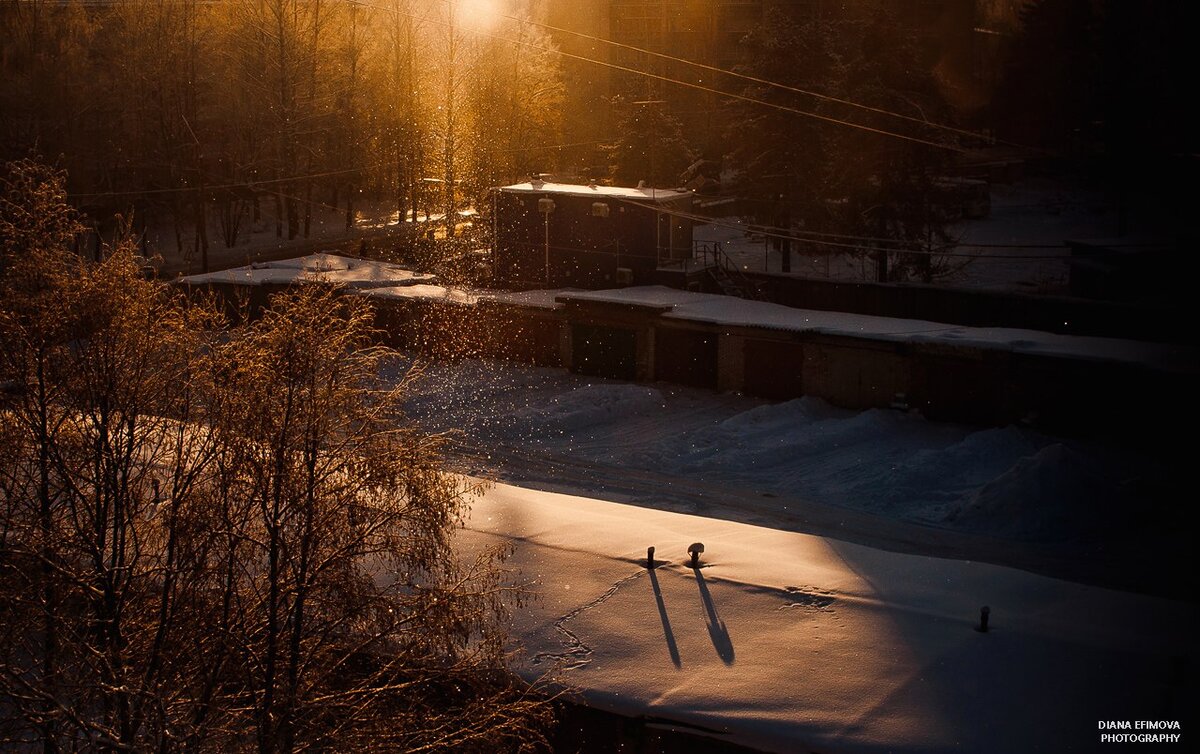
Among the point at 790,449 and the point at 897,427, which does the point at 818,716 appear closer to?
the point at 790,449

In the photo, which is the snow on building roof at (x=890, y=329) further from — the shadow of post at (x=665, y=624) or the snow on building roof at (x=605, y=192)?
the shadow of post at (x=665, y=624)

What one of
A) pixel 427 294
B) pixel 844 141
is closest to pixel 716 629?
pixel 427 294

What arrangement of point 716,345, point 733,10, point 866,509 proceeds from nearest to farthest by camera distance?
point 866,509
point 716,345
point 733,10

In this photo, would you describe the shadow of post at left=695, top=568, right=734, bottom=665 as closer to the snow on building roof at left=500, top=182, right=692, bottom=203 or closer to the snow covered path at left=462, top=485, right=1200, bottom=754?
the snow covered path at left=462, top=485, right=1200, bottom=754

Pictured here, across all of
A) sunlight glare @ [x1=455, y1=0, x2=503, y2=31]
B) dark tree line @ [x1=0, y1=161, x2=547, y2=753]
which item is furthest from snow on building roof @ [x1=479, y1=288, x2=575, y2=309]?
sunlight glare @ [x1=455, y1=0, x2=503, y2=31]

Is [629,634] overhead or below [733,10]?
below

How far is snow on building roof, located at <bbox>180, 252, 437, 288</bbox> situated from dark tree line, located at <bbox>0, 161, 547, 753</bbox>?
1826 centimetres

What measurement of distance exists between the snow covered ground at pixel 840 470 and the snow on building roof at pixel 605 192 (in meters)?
6.37

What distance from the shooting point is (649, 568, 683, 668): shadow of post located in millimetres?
9891

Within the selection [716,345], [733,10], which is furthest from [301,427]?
[733,10]

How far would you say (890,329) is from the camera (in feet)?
70.9

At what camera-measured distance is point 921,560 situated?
12.4 m

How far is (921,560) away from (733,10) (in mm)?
47849

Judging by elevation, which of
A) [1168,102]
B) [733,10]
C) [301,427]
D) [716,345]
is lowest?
[716,345]
